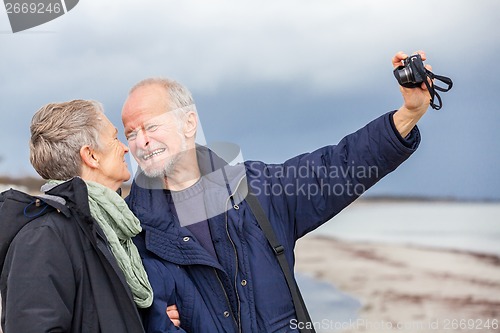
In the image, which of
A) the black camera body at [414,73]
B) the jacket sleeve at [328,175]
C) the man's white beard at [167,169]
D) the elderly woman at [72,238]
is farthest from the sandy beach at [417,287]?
the elderly woman at [72,238]

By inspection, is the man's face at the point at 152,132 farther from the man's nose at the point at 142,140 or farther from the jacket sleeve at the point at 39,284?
the jacket sleeve at the point at 39,284

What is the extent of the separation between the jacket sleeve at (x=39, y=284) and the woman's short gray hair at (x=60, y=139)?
17cm

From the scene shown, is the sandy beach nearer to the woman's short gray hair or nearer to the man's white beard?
the man's white beard

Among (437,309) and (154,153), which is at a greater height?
(154,153)

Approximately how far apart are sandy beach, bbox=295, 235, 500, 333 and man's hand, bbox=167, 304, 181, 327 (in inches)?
56.5

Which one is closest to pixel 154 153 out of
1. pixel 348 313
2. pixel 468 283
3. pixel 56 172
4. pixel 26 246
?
pixel 56 172

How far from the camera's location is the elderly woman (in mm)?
1413

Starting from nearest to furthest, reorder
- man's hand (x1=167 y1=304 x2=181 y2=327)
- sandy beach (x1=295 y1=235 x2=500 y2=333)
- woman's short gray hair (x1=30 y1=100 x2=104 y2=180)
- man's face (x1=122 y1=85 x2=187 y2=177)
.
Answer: woman's short gray hair (x1=30 y1=100 x2=104 y2=180)
man's hand (x1=167 y1=304 x2=181 y2=327)
man's face (x1=122 y1=85 x2=187 y2=177)
sandy beach (x1=295 y1=235 x2=500 y2=333)

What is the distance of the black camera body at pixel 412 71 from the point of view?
68.8 inches

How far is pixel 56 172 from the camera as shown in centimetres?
157

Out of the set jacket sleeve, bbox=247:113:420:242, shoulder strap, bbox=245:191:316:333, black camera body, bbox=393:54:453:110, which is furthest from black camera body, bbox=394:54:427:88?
shoulder strap, bbox=245:191:316:333

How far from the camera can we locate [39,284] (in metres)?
1.41

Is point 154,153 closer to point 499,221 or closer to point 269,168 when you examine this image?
point 269,168

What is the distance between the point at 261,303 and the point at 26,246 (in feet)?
2.05
